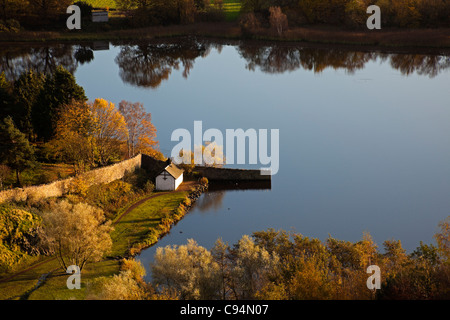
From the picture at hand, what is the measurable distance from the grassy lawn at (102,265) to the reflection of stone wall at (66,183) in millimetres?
4007

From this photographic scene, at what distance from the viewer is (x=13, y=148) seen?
160ft

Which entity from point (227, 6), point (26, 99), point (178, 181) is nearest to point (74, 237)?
point (178, 181)

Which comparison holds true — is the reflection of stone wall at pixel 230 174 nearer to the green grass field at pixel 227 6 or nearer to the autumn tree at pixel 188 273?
the autumn tree at pixel 188 273

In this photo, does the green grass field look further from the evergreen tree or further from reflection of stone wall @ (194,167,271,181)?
reflection of stone wall @ (194,167,271,181)

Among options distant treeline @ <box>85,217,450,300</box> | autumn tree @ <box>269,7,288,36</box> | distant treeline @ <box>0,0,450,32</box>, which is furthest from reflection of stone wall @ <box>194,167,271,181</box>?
distant treeline @ <box>0,0,450,32</box>

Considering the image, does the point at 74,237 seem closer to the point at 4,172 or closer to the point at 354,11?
the point at 4,172

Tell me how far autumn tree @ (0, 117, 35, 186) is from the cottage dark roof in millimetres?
11847

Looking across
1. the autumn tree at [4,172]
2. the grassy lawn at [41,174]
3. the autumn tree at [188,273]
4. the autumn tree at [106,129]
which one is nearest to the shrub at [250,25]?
the autumn tree at [106,129]

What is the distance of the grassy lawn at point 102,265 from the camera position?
1447 inches

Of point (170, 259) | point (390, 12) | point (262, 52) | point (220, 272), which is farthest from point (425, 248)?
point (390, 12)

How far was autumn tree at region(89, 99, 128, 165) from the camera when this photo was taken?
55.6m

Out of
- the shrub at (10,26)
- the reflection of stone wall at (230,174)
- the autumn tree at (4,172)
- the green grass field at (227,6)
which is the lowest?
the reflection of stone wall at (230,174)

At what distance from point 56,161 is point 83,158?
3046 millimetres

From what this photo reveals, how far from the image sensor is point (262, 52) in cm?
10512
